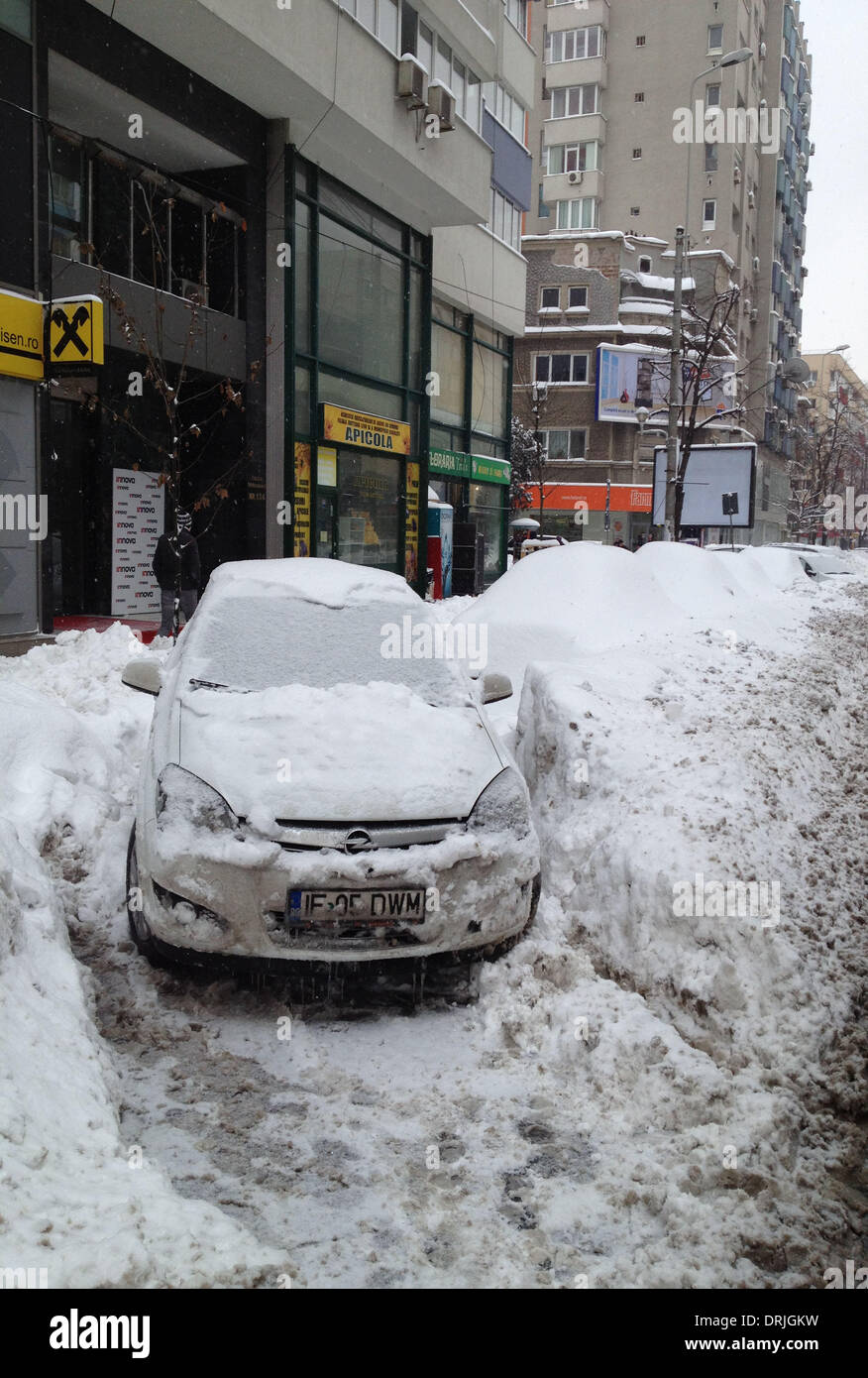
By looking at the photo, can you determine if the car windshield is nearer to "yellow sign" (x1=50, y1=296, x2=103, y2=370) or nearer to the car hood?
the car hood

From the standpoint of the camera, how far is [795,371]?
2896 inches

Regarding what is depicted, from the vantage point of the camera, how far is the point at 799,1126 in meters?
3.33

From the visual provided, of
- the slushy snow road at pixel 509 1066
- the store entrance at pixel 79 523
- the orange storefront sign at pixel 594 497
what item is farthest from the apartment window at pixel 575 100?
the slushy snow road at pixel 509 1066

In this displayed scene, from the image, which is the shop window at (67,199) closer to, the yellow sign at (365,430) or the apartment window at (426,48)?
the yellow sign at (365,430)

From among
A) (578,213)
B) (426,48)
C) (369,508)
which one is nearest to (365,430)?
(369,508)

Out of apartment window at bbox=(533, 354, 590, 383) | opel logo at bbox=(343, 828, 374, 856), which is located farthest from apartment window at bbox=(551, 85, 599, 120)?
opel logo at bbox=(343, 828, 374, 856)

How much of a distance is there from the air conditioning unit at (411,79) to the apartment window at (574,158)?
4976 cm

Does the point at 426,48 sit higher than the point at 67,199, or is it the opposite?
the point at 426,48

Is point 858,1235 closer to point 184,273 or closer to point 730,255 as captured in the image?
point 184,273

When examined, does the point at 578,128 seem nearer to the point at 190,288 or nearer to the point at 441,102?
the point at 441,102

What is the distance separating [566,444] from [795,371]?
27979 millimetres

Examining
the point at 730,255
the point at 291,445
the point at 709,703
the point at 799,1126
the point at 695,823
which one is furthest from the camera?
the point at 730,255
